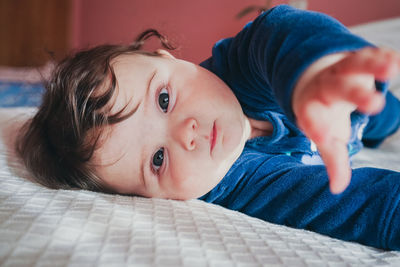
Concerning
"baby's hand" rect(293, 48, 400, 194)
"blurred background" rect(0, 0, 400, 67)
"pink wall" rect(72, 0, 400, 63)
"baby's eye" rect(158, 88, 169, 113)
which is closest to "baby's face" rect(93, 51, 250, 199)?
"baby's eye" rect(158, 88, 169, 113)

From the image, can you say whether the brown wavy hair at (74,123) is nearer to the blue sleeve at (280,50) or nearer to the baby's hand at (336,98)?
the blue sleeve at (280,50)

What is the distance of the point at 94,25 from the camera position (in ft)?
11.7

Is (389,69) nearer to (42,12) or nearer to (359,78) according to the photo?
(359,78)

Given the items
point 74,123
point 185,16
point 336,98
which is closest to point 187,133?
point 74,123

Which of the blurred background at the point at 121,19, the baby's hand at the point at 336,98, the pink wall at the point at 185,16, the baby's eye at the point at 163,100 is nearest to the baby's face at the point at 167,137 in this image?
the baby's eye at the point at 163,100

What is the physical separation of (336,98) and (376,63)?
2.0 inches

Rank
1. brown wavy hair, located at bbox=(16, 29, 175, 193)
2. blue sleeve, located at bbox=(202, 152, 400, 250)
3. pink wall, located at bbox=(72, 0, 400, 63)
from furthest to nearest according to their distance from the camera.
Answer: pink wall, located at bbox=(72, 0, 400, 63)
brown wavy hair, located at bbox=(16, 29, 175, 193)
blue sleeve, located at bbox=(202, 152, 400, 250)

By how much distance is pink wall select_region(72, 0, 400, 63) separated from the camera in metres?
1.98

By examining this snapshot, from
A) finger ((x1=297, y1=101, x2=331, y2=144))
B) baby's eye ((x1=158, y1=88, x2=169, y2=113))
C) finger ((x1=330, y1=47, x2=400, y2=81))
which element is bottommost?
baby's eye ((x1=158, y1=88, x2=169, y2=113))

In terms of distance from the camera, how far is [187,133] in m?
0.65

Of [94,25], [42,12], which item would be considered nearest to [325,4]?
[94,25]

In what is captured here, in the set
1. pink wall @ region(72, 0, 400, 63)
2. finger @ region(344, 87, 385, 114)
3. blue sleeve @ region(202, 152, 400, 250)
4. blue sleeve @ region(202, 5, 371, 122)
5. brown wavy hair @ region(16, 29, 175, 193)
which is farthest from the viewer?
pink wall @ region(72, 0, 400, 63)

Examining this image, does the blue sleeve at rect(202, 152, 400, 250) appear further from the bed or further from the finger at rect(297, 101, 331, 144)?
the finger at rect(297, 101, 331, 144)

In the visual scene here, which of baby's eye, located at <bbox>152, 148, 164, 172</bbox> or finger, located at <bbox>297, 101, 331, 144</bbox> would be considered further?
baby's eye, located at <bbox>152, 148, 164, 172</bbox>
